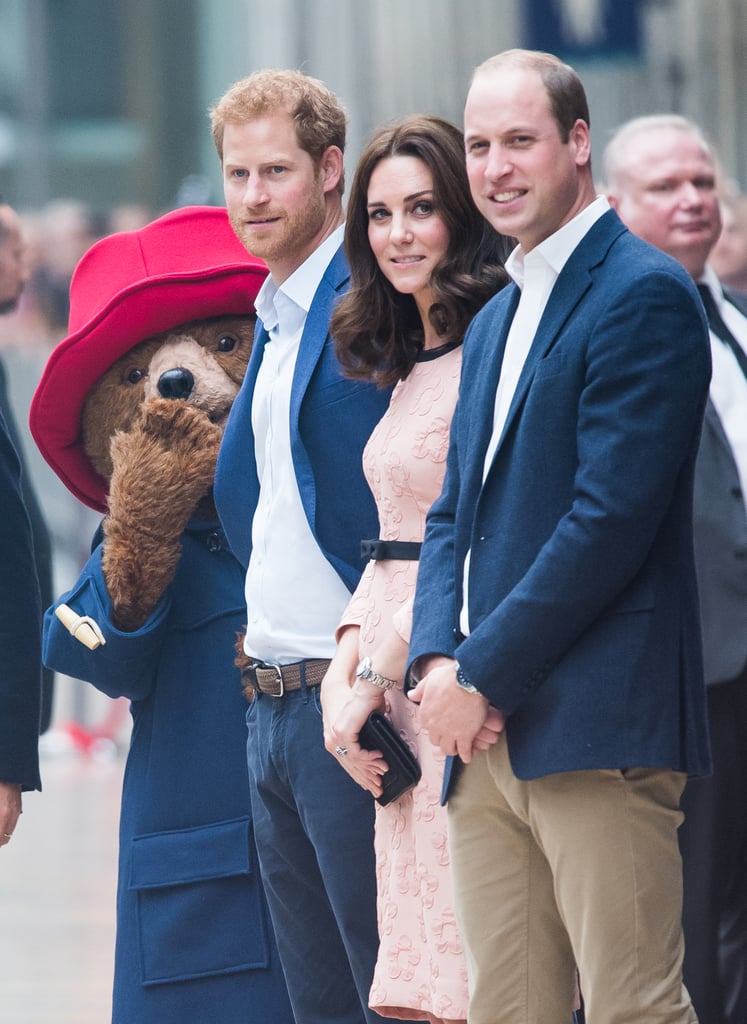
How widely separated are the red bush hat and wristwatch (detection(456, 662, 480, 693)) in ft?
4.37

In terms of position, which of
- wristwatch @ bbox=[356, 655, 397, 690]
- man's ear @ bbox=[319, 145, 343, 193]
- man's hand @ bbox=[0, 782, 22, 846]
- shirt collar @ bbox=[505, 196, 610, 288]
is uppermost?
man's ear @ bbox=[319, 145, 343, 193]

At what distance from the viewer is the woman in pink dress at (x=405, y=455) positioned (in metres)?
2.85

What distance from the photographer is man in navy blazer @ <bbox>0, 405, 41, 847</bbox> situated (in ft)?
11.1

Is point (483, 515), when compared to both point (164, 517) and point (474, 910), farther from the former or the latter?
point (164, 517)

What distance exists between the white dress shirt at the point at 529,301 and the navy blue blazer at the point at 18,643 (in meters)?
1.07

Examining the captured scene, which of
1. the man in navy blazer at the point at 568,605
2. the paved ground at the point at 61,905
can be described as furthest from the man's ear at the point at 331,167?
the paved ground at the point at 61,905

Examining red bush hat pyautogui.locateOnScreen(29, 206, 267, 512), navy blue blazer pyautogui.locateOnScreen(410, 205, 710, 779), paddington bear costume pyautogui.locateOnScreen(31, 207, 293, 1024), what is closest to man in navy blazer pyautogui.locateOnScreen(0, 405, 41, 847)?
paddington bear costume pyautogui.locateOnScreen(31, 207, 293, 1024)

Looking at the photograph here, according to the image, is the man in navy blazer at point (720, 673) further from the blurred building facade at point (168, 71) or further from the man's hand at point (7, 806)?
the blurred building facade at point (168, 71)

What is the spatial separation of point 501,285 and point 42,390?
1.11 metres

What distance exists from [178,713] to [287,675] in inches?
19.6

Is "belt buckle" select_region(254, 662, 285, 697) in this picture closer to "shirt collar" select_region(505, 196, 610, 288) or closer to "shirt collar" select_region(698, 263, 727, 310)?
"shirt collar" select_region(505, 196, 610, 288)

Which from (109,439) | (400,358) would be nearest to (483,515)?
(400,358)

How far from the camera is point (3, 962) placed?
5.55 metres

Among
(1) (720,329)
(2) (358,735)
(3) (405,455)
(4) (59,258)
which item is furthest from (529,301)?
(4) (59,258)
